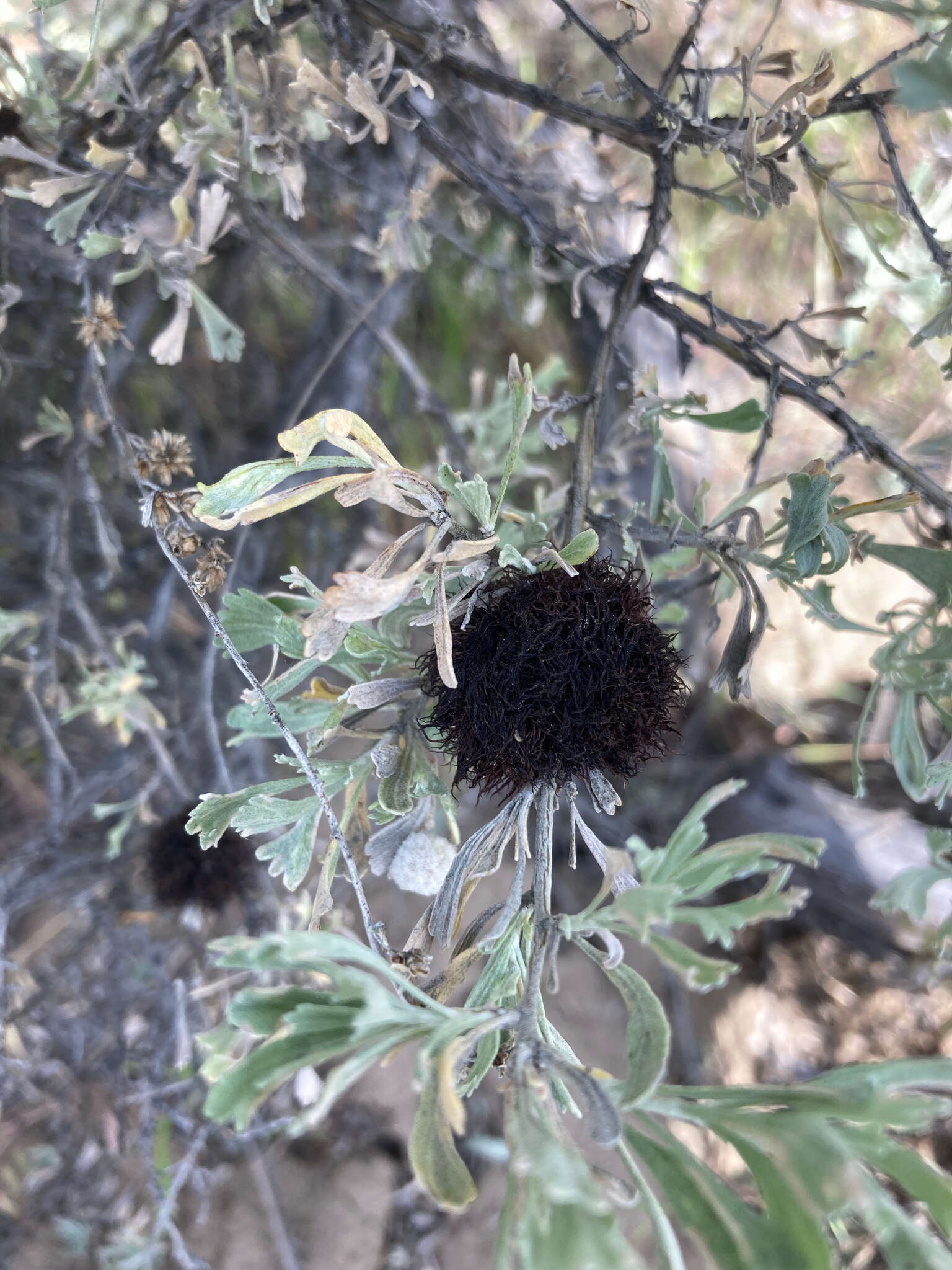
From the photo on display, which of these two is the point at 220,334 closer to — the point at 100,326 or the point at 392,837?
the point at 100,326

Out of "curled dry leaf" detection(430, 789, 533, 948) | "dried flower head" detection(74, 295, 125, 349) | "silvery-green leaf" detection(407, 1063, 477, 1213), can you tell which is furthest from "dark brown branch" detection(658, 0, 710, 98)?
"silvery-green leaf" detection(407, 1063, 477, 1213)

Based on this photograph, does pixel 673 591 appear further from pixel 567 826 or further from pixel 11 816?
pixel 11 816

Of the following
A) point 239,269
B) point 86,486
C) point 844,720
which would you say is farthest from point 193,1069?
point 844,720

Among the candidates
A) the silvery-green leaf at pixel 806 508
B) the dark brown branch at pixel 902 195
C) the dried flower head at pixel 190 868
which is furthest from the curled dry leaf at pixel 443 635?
the dried flower head at pixel 190 868

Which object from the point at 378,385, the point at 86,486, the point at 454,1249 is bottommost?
the point at 454,1249

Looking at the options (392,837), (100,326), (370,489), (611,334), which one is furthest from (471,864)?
(100,326)

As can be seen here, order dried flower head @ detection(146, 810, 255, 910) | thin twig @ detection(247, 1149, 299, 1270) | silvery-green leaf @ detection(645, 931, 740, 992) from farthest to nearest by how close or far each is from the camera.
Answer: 1. thin twig @ detection(247, 1149, 299, 1270)
2. dried flower head @ detection(146, 810, 255, 910)
3. silvery-green leaf @ detection(645, 931, 740, 992)

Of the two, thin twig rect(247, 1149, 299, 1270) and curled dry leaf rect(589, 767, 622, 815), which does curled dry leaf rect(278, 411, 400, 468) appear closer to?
curled dry leaf rect(589, 767, 622, 815)
